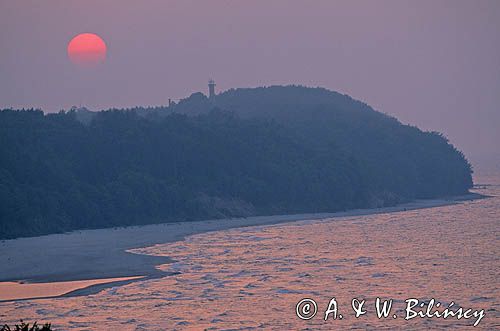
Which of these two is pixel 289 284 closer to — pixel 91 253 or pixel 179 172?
pixel 91 253

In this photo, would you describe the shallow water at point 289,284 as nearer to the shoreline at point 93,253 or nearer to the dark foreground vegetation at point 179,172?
the shoreline at point 93,253

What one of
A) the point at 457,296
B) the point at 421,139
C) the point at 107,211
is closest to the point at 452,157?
the point at 421,139

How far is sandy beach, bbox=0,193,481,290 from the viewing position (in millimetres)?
46122

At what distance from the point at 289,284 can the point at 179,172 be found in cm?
5412

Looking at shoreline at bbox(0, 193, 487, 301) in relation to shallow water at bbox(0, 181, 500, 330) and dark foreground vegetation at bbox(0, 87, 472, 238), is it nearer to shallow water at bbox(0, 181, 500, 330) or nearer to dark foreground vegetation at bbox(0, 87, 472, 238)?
shallow water at bbox(0, 181, 500, 330)

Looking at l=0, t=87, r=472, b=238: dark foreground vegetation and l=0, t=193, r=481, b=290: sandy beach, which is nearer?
l=0, t=193, r=481, b=290: sandy beach

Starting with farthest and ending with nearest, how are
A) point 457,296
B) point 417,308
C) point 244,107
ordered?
point 244,107 < point 457,296 < point 417,308

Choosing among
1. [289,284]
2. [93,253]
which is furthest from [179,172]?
[289,284]

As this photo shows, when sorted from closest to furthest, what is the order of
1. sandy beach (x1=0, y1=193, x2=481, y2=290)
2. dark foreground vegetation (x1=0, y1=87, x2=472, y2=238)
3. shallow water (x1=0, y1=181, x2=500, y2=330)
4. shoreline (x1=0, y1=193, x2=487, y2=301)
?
shallow water (x1=0, y1=181, x2=500, y2=330) < shoreline (x1=0, y1=193, x2=487, y2=301) < sandy beach (x1=0, y1=193, x2=481, y2=290) < dark foreground vegetation (x1=0, y1=87, x2=472, y2=238)

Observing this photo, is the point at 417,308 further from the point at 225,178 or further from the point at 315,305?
the point at 225,178

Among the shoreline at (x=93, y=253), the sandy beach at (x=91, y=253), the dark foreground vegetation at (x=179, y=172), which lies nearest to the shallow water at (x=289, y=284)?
the shoreline at (x=93, y=253)

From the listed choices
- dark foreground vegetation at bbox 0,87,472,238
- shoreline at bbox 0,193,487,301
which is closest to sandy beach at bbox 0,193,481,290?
shoreline at bbox 0,193,487,301

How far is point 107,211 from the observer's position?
79.1m

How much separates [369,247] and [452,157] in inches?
3531
